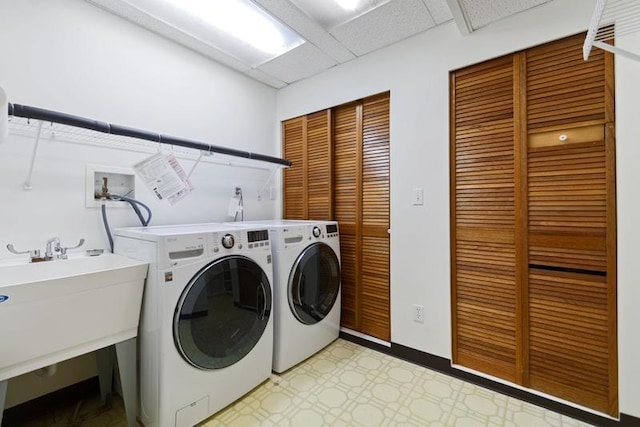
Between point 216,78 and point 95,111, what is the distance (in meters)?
0.91

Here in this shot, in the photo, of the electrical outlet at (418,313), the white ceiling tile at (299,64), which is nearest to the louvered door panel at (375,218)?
the electrical outlet at (418,313)

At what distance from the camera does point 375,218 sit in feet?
7.21

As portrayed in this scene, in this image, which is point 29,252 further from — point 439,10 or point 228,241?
point 439,10

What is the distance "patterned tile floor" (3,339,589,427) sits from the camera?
1.45m

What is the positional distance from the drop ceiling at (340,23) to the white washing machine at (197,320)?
1296 millimetres

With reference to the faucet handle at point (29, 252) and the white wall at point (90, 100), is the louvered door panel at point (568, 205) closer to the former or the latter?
the white wall at point (90, 100)

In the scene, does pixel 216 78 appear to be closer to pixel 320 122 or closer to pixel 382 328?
pixel 320 122

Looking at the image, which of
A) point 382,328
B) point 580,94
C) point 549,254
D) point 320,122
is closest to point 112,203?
point 320,122

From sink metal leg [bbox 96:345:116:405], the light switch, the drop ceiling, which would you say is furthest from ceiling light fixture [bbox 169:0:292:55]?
sink metal leg [bbox 96:345:116:405]

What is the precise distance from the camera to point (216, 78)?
2270mm

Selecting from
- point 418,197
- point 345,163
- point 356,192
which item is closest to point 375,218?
point 356,192

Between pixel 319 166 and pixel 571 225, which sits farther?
pixel 319 166

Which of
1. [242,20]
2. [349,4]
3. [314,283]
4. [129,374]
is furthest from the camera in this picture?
[314,283]

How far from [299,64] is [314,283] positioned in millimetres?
1695
